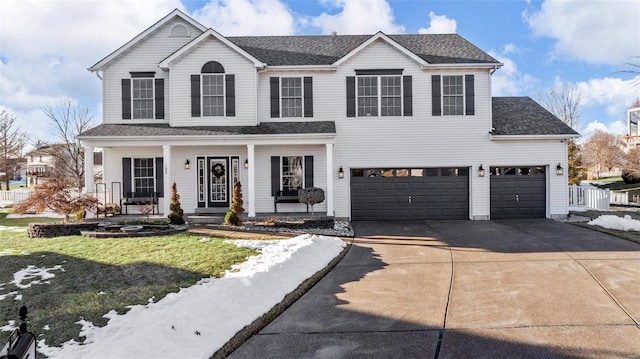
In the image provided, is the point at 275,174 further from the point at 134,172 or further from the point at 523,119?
the point at 523,119

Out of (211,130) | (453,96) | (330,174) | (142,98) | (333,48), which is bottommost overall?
(330,174)

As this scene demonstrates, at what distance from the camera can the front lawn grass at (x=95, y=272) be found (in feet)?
17.9

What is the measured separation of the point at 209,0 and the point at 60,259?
12.3 metres

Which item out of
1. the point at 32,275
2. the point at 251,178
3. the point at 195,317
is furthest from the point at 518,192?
the point at 32,275

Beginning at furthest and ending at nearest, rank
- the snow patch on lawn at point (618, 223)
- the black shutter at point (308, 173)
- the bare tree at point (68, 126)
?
the bare tree at point (68, 126), the black shutter at point (308, 173), the snow patch on lawn at point (618, 223)

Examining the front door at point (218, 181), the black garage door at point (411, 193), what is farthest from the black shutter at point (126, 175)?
the black garage door at point (411, 193)

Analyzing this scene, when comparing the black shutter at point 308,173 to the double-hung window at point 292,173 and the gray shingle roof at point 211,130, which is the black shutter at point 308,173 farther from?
the gray shingle roof at point 211,130

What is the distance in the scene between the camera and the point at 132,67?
15.7 m

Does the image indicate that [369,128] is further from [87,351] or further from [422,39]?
[87,351]

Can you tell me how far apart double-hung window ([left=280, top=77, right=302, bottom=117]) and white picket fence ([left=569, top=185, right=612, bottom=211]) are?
46.6 ft

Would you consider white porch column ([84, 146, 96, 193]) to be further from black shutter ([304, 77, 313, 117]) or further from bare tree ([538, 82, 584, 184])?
bare tree ([538, 82, 584, 184])

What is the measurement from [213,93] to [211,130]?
161 centimetres

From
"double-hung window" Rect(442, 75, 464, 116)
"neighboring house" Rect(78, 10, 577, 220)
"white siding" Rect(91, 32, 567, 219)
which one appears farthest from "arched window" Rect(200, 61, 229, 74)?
"double-hung window" Rect(442, 75, 464, 116)

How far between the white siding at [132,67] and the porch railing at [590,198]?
1924 centimetres
